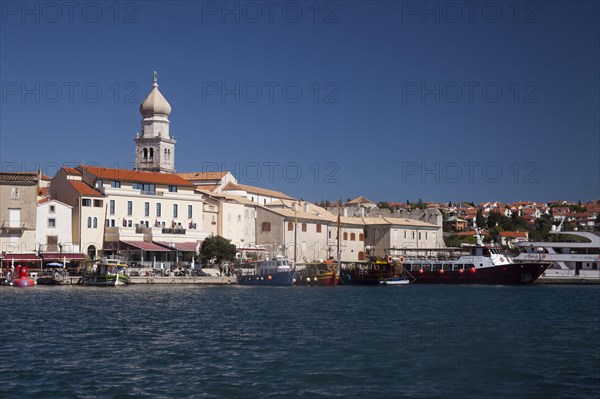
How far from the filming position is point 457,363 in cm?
2069

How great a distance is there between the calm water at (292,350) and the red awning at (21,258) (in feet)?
64.3

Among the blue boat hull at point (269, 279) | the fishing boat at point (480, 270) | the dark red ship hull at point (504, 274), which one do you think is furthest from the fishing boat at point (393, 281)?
the blue boat hull at point (269, 279)

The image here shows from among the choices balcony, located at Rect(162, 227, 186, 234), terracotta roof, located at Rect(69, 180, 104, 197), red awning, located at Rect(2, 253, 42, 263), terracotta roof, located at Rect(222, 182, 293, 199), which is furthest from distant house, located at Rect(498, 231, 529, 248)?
red awning, located at Rect(2, 253, 42, 263)

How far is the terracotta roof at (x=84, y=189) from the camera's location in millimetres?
63575

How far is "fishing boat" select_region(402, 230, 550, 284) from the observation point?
69.1 metres

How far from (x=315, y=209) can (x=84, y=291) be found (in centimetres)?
4994

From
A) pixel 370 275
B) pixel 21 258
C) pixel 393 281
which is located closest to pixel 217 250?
pixel 370 275

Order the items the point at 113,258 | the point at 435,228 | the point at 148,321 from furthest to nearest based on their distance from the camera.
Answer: the point at 435,228, the point at 113,258, the point at 148,321

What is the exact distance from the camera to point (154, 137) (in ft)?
295

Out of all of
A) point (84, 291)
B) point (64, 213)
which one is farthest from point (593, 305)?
point (64, 213)

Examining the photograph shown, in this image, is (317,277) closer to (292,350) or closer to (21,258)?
(21,258)

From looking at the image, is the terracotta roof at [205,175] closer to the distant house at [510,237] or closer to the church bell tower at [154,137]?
the church bell tower at [154,137]

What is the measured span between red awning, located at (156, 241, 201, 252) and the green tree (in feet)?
2.80

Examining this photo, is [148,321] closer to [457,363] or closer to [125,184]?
[457,363]
